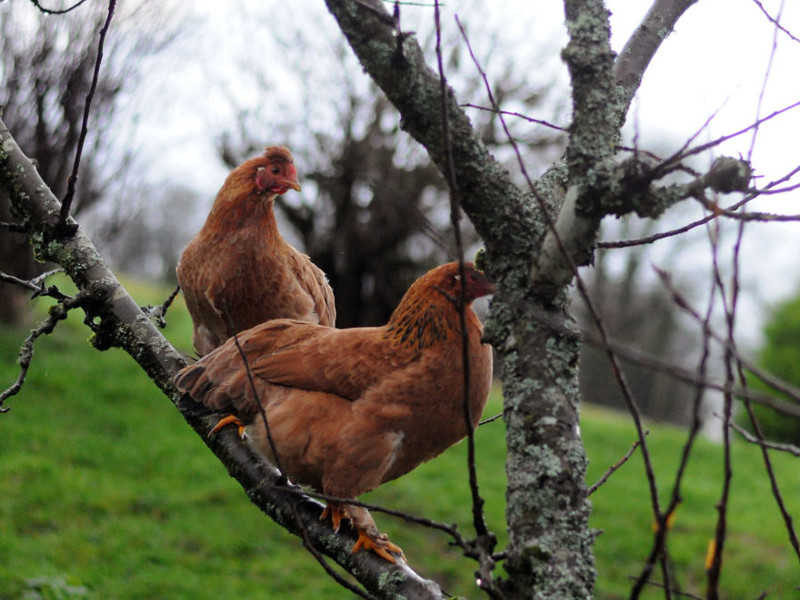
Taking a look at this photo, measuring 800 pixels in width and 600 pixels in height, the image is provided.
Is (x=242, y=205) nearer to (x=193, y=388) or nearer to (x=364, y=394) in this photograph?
(x=193, y=388)

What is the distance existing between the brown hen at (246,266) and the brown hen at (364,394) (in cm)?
74

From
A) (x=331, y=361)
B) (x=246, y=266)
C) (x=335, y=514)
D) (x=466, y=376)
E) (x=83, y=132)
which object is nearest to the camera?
(x=466, y=376)

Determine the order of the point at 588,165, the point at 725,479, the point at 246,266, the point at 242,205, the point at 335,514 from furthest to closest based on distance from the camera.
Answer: the point at 242,205 < the point at 246,266 < the point at 335,514 < the point at 588,165 < the point at 725,479

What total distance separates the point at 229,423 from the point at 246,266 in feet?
3.59

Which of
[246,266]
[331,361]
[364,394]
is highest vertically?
[246,266]

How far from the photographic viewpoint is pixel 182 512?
7160 millimetres

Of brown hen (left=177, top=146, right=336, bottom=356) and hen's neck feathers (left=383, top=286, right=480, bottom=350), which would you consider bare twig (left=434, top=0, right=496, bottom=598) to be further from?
Result: brown hen (left=177, top=146, right=336, bottom=356)

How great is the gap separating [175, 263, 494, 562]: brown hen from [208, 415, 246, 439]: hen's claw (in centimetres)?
3

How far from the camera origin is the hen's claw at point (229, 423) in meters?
2.52

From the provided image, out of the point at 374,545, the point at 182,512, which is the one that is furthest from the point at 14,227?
the point at 182,512

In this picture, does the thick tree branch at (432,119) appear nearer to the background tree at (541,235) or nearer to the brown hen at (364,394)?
the background tree at (541,235)

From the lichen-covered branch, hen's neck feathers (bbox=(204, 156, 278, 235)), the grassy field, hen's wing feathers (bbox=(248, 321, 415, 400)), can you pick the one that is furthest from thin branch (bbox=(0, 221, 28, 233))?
the grassy field

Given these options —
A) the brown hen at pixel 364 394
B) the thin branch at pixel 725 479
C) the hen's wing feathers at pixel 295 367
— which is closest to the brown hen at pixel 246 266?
the hen's wing feathers at pixel 295 367

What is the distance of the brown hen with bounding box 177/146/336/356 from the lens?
346cm
